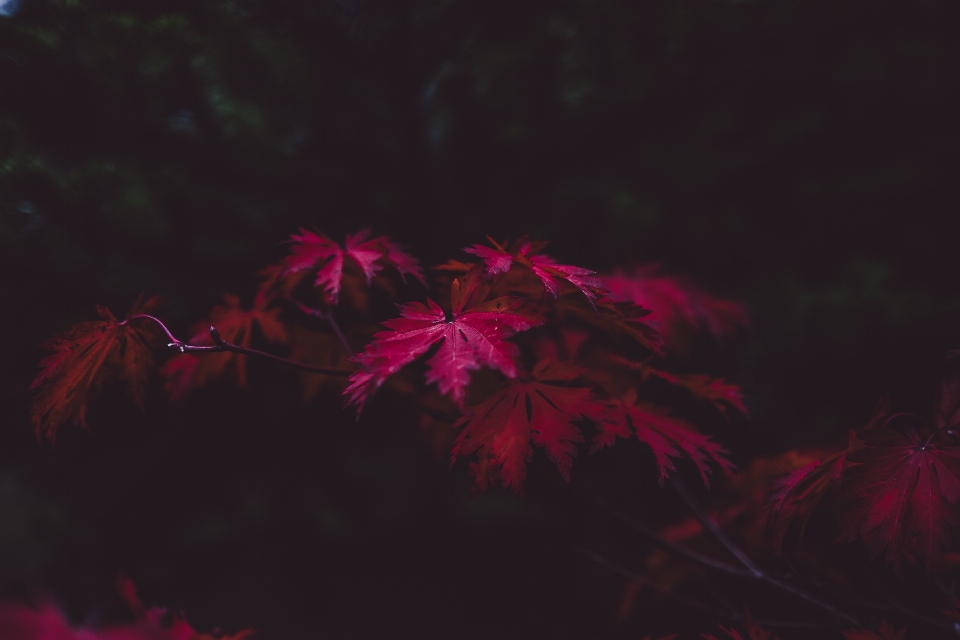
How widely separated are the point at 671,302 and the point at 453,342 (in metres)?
0.66

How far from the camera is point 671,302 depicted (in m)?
1.05

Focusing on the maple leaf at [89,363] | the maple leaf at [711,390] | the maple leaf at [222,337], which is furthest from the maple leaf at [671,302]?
the maple leaf at [89,363]

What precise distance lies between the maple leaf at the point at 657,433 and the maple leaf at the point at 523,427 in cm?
3

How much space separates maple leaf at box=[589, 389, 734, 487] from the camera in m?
0.61

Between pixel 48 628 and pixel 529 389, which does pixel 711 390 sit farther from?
pixel 48 628

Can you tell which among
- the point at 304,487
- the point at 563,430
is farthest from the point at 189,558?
the point at 563,430

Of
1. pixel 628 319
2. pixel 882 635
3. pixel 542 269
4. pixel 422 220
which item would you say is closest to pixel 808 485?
pixel 882 635

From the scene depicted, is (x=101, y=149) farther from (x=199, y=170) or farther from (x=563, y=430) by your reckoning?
(x=563, y=430)

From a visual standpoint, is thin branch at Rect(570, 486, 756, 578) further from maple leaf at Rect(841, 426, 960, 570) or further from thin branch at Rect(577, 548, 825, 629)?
maple leaf at Rect(841, 426, 960, 570)

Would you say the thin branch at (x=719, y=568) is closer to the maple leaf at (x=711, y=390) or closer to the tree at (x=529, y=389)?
the tree at (x=529, y=389)

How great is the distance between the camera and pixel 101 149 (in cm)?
146

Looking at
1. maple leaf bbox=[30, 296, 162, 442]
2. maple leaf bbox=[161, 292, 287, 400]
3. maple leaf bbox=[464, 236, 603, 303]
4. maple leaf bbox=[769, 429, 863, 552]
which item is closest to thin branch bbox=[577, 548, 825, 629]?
maple leaf bbox=[769, 429, 863, 552]

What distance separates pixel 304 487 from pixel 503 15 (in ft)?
5.99

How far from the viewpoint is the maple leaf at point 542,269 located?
0.61m
